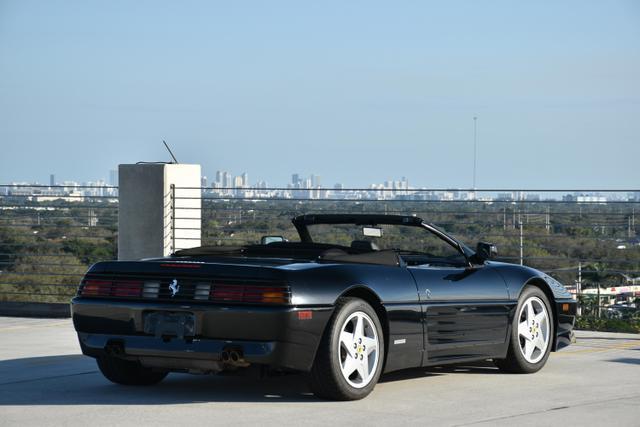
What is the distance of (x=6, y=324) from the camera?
44.9ft

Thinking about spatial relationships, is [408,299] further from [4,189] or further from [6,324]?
[4,189]

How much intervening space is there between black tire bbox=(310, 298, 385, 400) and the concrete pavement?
81 millimetres

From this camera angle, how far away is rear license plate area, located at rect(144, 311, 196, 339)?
7.44 metres

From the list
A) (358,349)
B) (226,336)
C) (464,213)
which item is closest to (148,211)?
(464,213)

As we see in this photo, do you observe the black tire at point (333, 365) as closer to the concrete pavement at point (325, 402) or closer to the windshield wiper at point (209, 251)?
the concrete pavement at point (325, 402)

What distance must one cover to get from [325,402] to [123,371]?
4.99 feet

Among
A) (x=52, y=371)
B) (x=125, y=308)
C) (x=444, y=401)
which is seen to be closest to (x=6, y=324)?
(x=52, y=371)

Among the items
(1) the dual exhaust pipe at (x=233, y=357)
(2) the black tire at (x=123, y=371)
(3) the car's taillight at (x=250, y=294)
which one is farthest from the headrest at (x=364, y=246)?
(2) the black tire at (x=123, y=371)

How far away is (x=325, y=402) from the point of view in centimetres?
761

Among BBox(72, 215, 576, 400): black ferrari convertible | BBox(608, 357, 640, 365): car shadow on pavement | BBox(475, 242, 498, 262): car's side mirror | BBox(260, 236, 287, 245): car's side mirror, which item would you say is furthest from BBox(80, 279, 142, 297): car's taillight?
BBox(608, 357, 640, 365): car shadow on pavement

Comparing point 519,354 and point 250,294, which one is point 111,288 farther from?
point 519,354

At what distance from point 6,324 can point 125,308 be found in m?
6.47

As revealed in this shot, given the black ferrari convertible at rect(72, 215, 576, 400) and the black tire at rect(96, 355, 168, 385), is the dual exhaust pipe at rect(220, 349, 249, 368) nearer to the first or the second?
the black ferrari convertible at rect(72, 215, 576, 400)

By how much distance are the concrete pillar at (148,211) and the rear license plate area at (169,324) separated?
8.12 meters
